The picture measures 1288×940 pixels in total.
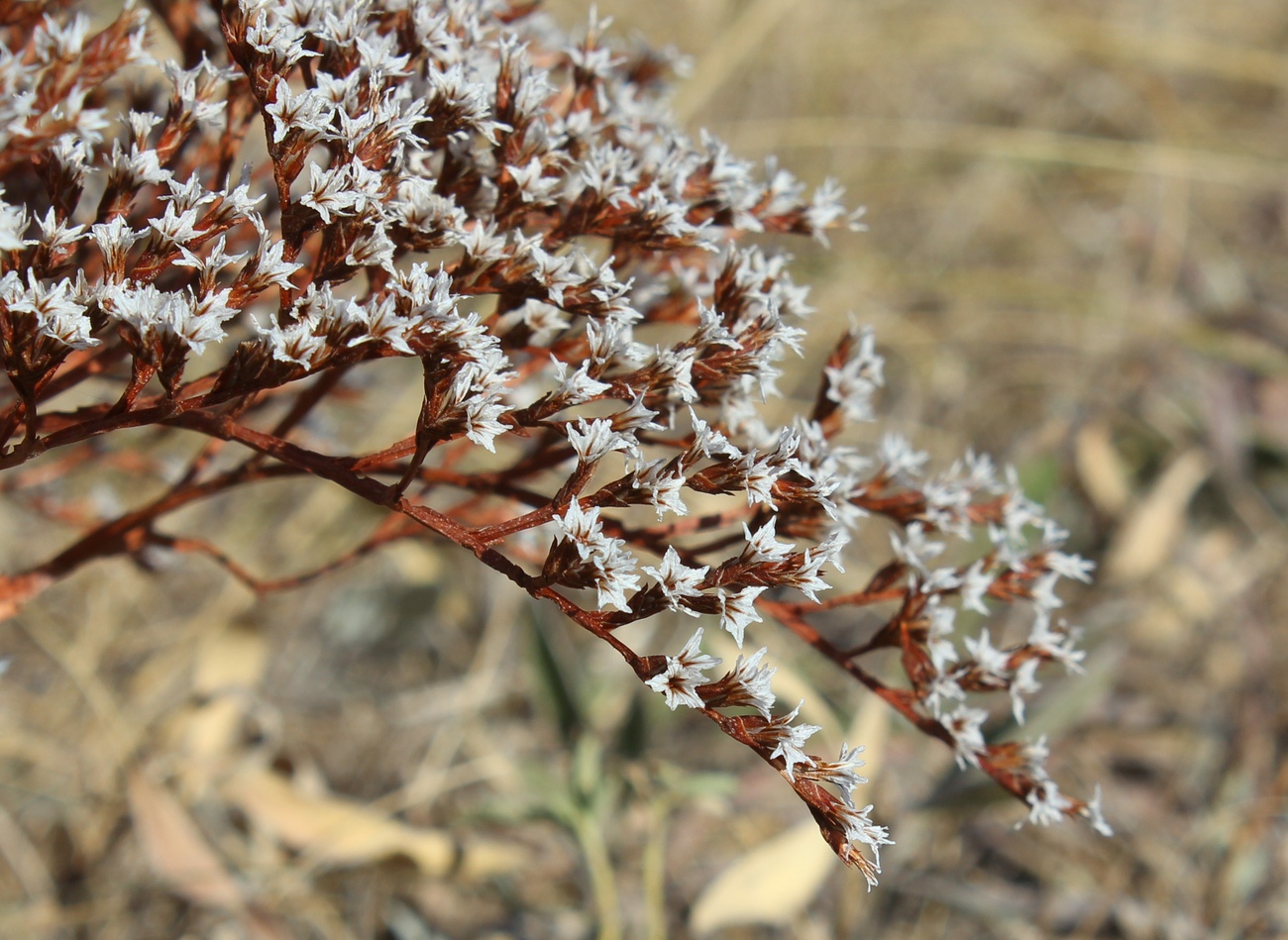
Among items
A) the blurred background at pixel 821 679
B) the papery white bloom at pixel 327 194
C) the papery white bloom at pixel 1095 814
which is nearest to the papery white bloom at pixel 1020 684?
the papery white bloom at pixel 1095 814

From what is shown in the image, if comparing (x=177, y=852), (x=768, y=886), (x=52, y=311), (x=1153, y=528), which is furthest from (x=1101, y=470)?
(x=52, y=311)

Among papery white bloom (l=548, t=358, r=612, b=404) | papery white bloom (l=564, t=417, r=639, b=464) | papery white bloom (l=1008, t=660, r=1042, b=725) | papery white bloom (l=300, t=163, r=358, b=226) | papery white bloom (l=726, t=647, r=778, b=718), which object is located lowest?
papery white bloom (l=1008, t=660, r=1042, b=725)

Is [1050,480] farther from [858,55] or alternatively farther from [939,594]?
[858,55]

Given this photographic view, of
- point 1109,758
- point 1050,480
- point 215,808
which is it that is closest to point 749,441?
point 1050,480

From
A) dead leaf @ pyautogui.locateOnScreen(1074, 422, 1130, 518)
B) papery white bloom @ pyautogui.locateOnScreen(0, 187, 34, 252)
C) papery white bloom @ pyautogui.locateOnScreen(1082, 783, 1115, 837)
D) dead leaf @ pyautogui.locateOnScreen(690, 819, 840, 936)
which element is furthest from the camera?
dead leaf @ pyautogui.locateOnScreen(1074, 422, 1130, 518)

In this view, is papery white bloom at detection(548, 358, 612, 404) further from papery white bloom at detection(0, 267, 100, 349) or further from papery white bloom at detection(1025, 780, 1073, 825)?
papery white bloom at detection(1025, 780, 1073, 825)

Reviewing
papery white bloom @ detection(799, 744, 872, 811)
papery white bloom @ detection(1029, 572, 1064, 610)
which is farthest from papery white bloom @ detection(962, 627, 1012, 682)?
papery white bloom @ detection(799, 744, 872, 811)
